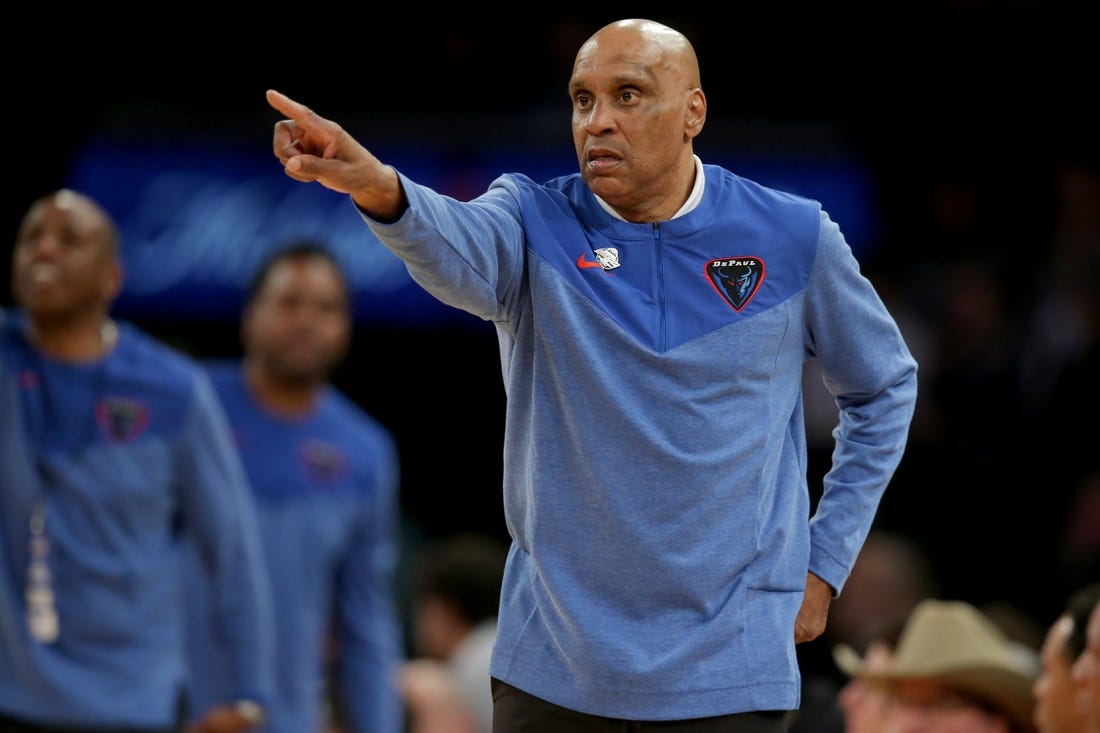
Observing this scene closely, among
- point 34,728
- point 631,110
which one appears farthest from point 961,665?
point 34,728

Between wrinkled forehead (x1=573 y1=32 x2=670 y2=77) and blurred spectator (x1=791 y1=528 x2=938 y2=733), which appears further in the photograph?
blurred spectator (x1=791 y1=528 x2=938 y2=733)

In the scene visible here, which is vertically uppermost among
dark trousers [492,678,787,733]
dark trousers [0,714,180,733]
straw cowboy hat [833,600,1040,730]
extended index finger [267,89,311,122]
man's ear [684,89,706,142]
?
extended index finger [267,89,311,122]

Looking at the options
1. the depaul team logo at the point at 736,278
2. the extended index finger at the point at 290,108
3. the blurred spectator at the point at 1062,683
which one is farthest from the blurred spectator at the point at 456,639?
the extended index finger at the point at 290,108

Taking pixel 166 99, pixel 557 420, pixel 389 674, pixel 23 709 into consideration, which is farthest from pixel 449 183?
pixel 557 420

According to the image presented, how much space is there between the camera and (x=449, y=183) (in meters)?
10.3

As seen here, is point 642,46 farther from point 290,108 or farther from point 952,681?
point 952,681

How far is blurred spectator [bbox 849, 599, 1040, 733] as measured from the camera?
5.03m

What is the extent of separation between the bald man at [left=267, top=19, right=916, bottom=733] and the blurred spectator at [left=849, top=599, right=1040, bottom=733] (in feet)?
5.46

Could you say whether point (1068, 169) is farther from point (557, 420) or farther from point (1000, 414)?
point (557, 420)

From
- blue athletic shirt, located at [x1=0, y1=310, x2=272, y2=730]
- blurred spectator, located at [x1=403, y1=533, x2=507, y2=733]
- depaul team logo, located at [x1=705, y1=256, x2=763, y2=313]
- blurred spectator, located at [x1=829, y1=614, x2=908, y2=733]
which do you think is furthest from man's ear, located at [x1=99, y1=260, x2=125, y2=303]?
depaul team logo, located at [x1=705, y1=256, x2=763, y2=313]

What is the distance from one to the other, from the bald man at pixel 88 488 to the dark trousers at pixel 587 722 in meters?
2.30

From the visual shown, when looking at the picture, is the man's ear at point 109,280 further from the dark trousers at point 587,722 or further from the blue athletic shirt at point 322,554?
the dark trousers at point 587,722

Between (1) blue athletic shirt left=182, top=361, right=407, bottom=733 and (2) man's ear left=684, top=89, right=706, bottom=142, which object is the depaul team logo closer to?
(2) man's ear left=684, top=89, right=706, bottom=142

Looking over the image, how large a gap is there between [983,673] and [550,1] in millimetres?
6654
